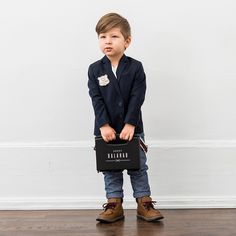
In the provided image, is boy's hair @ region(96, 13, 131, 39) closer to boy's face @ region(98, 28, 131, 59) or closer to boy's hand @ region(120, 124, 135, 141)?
boy's face @ region(98, 28, 131, 59)

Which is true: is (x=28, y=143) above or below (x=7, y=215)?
above

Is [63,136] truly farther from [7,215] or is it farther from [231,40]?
[231,40]

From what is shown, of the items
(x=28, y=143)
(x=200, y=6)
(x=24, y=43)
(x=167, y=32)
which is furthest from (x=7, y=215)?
(x=200, y=6)

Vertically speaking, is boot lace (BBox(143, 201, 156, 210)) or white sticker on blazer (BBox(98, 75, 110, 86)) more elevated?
white sticker on blazer (BBox(98, 75, 110, 86))

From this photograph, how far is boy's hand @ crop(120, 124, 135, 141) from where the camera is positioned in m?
2.22

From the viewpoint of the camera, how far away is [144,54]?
254 centimetres

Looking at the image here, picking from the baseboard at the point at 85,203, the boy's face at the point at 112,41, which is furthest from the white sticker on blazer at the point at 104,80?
the baseboard at the point at 85,203

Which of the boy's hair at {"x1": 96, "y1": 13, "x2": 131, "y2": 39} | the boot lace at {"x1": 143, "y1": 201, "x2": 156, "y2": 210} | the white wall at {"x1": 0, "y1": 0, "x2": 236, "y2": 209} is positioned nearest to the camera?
Answer: the boy's hair at {"x1": 96, "y1": 13, "x2": 131, "y2": 39}

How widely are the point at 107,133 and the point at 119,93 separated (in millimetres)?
182

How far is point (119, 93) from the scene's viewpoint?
224 cm

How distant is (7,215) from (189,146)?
94 cm

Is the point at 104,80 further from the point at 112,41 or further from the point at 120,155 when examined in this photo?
the point at 120,155

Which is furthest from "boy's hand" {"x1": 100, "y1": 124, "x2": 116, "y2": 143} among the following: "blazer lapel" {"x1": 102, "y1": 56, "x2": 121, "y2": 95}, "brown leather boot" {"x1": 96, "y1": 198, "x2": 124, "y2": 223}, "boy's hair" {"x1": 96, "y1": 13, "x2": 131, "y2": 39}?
"boy's hair" {"x1": 96, "y1": 13, "x2": 131, "y2": 39}

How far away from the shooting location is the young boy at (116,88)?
2225mm
